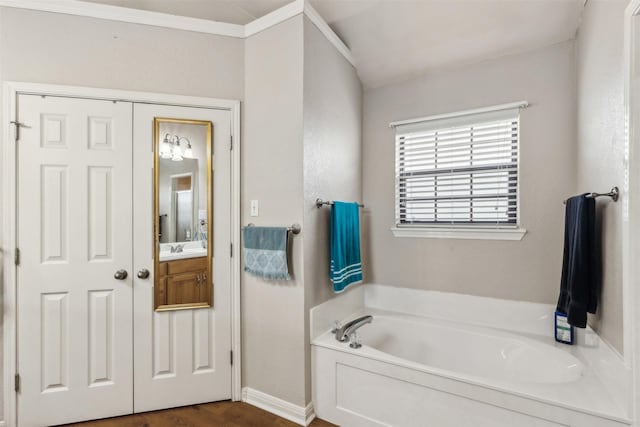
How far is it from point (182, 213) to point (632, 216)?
229 cm

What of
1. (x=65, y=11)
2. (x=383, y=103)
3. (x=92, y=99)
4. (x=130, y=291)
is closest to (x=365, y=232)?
(x=383, y=103)

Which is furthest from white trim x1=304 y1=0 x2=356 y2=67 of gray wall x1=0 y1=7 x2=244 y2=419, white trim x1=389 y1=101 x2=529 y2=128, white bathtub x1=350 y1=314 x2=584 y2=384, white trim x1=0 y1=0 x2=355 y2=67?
white bathtub x1=350 y1=314 x2=584 y2=384

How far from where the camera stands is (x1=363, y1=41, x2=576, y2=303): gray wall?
2002 mm

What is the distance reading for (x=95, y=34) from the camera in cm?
188

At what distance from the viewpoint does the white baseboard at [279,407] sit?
6.09 ft

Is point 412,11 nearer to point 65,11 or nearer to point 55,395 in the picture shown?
point 65,11

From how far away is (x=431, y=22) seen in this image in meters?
2.07

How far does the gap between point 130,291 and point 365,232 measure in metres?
1.82

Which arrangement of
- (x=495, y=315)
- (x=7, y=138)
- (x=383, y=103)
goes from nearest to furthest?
(x=7, y=138)
(x=495, y=315)
(x=383, y=103)

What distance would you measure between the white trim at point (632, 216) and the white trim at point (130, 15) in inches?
81.5

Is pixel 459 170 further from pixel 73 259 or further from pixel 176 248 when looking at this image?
pixel 73 259

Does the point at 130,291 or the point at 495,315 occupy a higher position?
the point at 130,291

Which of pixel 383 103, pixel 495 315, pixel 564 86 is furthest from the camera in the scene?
pixel 383 103

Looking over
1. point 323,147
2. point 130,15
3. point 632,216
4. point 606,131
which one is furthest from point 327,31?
point 632,216
